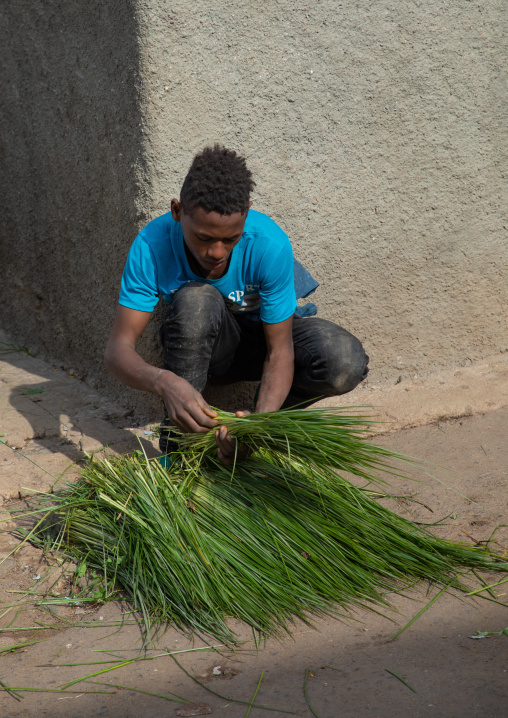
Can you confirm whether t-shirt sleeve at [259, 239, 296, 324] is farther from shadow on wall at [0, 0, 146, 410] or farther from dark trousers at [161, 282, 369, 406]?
shadow on wall at [0, 0, 146, 410]

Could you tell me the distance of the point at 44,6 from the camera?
2.80 metres

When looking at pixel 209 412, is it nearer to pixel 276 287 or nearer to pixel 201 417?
pixel 201 417

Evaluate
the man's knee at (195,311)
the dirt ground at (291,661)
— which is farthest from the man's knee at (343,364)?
the dirt ground at (291,661)

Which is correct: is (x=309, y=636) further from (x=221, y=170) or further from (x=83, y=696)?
(x=221, y=170)

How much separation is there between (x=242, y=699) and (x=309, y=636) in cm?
25

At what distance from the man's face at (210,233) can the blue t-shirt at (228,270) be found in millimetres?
93

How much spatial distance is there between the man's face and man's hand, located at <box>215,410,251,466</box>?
487mm

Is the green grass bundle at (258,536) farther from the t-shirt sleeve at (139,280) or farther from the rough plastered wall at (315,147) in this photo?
the rough plastered wall at (315,147)

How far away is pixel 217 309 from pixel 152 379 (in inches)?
14.1

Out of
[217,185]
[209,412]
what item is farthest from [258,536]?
[217,185]

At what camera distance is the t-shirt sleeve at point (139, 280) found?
221cm

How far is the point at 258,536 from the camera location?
1840 mm

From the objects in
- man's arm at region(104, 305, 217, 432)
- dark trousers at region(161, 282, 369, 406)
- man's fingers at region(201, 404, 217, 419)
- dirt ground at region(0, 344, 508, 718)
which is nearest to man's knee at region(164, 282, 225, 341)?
dark trousers at region(161, 282, 369, 406)

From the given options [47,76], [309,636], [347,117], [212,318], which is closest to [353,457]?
[309,636]
